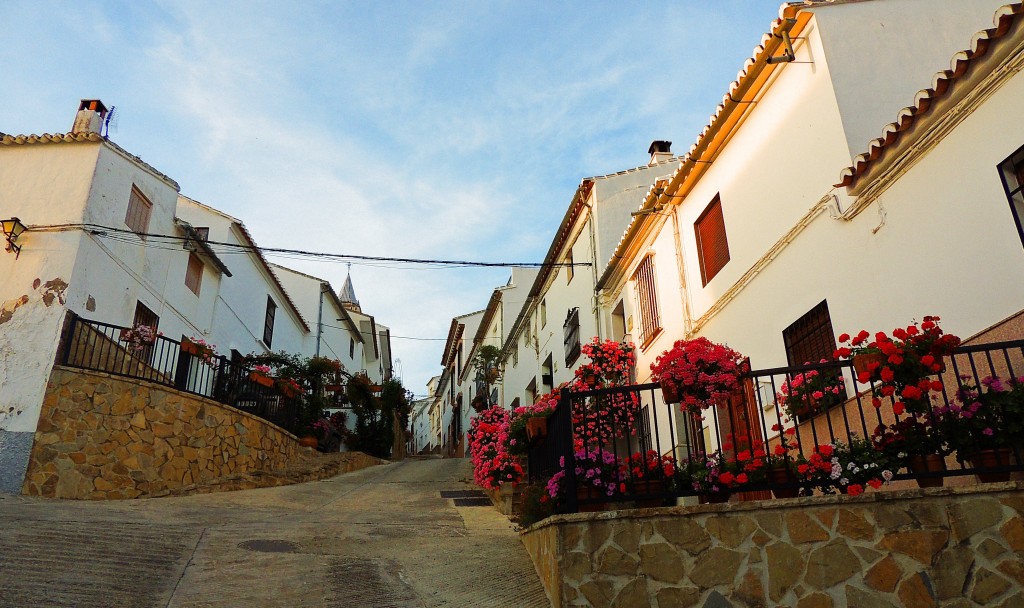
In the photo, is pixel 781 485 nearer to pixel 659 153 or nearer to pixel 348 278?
pixel 659 153

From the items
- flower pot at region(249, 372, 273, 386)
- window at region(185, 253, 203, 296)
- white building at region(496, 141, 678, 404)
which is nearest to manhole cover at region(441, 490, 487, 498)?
white building at region(496, 141, 678, 404)

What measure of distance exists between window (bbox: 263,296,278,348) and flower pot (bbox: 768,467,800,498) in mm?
20292

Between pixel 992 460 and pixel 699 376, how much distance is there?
2070 millimetres

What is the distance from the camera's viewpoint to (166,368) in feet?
46.3

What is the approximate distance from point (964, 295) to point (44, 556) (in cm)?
787

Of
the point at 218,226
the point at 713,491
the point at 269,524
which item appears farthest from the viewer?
the point at 218,226

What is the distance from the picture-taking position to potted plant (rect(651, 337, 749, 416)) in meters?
6.17

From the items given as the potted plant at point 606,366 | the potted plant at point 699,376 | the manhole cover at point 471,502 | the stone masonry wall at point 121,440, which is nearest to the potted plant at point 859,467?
the potted plant at point 699,376

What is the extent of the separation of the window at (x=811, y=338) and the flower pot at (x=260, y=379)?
A: 10985 millimetres

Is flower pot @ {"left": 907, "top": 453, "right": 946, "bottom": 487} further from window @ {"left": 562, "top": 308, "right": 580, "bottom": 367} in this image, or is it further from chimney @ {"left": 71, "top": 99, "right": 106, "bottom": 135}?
chimney @ {"left": 71, "top": 99, "right": 106, "bottom": 135}

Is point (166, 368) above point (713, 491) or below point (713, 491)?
above

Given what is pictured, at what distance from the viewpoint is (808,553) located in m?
5.07

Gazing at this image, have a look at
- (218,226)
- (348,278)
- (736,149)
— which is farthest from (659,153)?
(348,278)

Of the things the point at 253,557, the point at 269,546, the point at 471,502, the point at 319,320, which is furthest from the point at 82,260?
the point at 319,320
